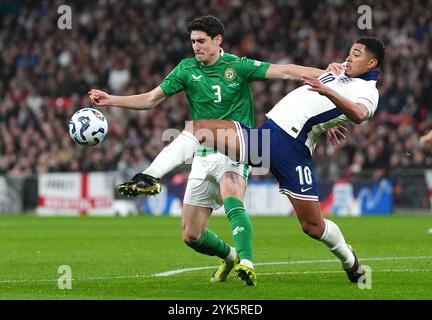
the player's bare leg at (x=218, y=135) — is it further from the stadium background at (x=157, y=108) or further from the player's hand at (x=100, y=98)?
the stadium background at (x=157, y=108)

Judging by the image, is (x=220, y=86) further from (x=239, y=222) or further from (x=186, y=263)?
(x=186, y=263)

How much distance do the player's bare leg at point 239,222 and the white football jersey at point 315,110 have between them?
29.2 inches

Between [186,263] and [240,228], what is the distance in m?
2.80

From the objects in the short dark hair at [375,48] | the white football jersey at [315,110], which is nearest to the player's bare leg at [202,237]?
the white football jersey at [315,110]

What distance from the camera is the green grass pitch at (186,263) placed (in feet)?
27.6

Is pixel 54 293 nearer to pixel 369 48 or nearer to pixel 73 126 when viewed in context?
pixel 73 126

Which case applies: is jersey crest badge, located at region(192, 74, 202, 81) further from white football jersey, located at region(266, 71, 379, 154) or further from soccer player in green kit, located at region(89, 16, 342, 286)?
white football jersey, located at region(266, 71, 379, 154)

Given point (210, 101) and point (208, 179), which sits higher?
point (210, 101)

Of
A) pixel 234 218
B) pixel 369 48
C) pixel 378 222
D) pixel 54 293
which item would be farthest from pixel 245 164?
pixel 378 222

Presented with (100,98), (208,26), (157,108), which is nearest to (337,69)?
(208,26)

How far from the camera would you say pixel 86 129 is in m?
9.41

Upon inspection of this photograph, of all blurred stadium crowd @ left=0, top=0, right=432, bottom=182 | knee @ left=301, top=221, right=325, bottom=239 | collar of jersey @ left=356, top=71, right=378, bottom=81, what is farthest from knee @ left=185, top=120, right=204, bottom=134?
blurred stadium crowd @ left=0, top=0, right=432, bottom=182

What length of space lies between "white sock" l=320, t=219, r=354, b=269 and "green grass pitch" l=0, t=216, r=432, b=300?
231 millimetres
